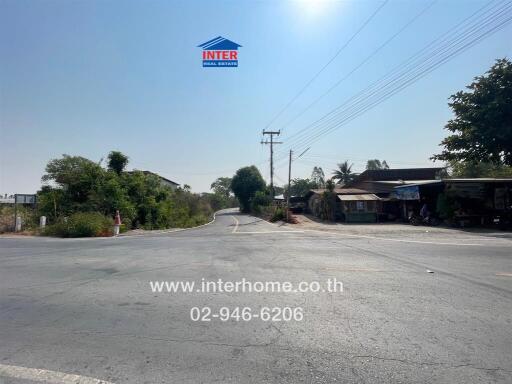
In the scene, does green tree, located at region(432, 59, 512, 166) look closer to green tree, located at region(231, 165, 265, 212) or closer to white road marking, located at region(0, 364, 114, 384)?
white road marking, located at region(0, 364, 114, 384)

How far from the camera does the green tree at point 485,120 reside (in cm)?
2467

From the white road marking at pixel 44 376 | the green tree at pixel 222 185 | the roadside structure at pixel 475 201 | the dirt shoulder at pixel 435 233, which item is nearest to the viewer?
the white road marking at pixel 44 376

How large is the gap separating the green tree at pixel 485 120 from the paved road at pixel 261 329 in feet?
66.9

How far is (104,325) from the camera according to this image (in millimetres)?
4844

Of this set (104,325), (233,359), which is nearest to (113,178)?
(104,325)

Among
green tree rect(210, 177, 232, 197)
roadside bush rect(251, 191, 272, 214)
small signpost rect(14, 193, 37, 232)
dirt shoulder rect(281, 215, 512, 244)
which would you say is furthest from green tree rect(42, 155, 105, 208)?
green tree rect(210, 177, 232, 197)

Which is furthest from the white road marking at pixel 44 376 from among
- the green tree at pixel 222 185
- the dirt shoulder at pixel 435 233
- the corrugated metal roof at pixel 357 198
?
the green tree at pixel 222 185

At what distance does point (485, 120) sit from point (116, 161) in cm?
2744

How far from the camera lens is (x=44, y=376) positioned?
352 centimetres

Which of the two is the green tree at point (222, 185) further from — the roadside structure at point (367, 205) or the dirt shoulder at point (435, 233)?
the dirt shoulder at point (435, 233)

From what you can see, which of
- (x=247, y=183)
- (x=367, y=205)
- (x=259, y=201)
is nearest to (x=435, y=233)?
(x=367, y=205)

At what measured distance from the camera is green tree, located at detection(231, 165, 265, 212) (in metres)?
74.4

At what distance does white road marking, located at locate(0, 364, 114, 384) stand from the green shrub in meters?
16.8

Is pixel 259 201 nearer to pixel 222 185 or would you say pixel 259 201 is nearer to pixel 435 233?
pixel 435 233
